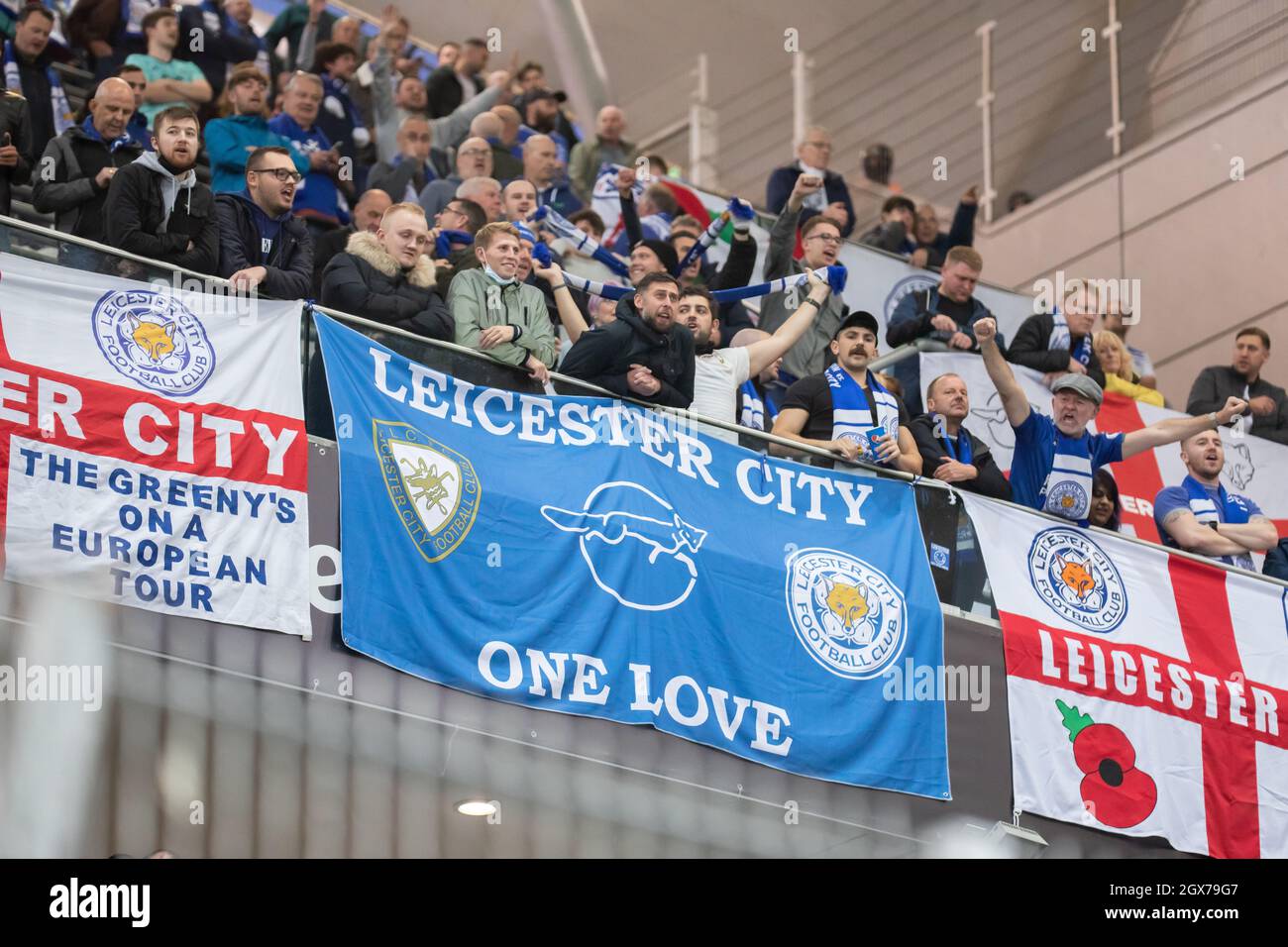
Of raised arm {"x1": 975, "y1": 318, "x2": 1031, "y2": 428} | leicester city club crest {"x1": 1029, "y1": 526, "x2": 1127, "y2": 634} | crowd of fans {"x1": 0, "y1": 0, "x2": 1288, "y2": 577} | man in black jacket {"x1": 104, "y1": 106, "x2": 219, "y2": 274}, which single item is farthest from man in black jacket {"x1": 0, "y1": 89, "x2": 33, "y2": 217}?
leicester city club crest {"x1": 1029, "y1": 526, "x2": 1127, "y2": 634}

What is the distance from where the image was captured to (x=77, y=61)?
13.4 meters

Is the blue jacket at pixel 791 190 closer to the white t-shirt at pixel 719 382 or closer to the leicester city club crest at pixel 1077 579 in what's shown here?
the white t-shirt at pixel 719 382

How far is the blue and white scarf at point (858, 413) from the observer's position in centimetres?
1095

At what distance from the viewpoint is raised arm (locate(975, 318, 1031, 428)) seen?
11203mm

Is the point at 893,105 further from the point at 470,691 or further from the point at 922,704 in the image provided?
the point at 470,691

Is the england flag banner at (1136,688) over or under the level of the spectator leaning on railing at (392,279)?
under

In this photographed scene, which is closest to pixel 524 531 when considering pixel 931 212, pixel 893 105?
pixel 931 212

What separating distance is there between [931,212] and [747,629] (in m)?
7.15

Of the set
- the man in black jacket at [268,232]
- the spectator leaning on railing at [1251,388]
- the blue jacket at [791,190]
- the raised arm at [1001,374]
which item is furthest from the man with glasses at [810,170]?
the man in black jacket at [268,232]

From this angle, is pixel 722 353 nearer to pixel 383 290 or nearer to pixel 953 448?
pixel 953 448

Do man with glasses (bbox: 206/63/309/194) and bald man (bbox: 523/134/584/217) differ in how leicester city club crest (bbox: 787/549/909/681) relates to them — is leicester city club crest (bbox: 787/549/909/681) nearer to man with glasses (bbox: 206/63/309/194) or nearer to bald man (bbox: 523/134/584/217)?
man with glasses (bbox: 206/63/309/194)

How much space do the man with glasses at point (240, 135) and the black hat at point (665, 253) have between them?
2108mm
